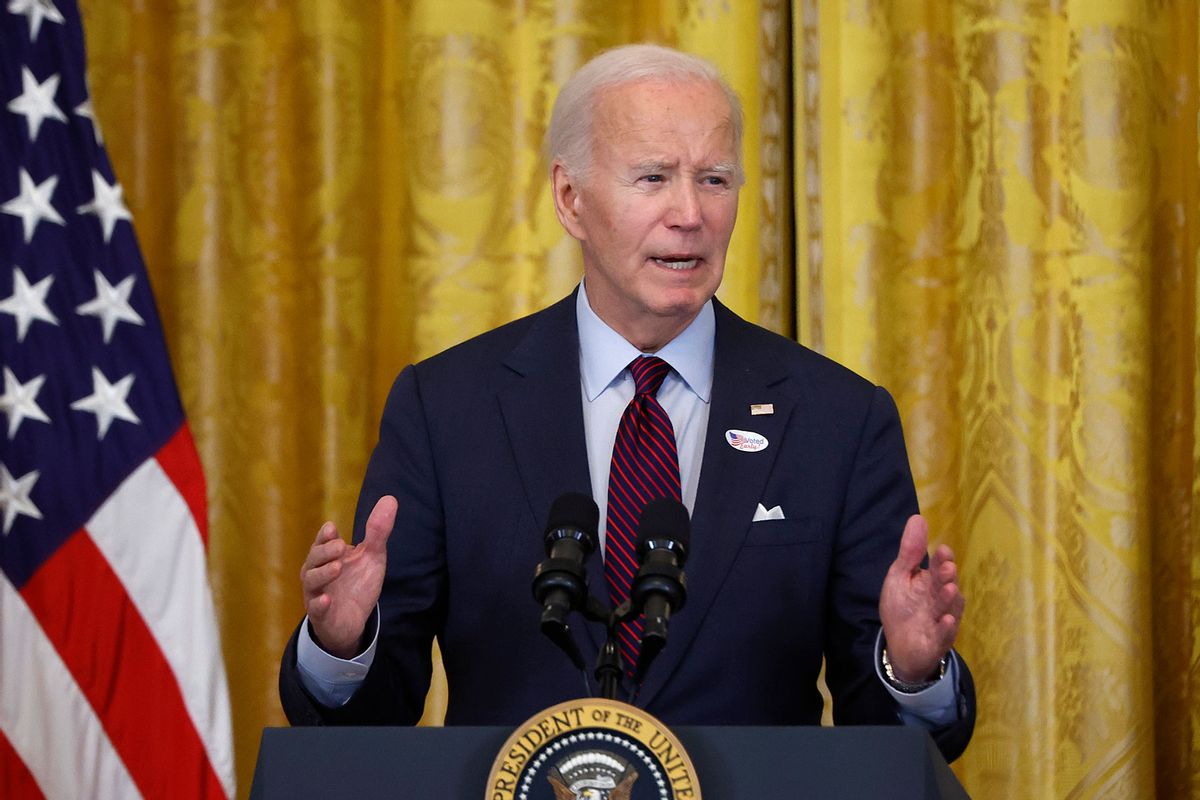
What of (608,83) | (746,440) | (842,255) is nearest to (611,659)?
(746,440)

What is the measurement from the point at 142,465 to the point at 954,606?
186 centimetres

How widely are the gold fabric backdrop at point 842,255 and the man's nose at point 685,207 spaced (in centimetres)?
128

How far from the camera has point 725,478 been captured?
7.25 ft

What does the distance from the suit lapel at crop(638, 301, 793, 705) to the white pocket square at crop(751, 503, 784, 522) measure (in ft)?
0.04

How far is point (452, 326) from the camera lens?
143 inches

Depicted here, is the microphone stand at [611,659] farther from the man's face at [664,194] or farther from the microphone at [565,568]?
the man's face at [664,194]

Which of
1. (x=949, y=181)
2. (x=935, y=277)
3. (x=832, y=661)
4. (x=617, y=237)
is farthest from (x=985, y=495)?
(x=617, y=237)

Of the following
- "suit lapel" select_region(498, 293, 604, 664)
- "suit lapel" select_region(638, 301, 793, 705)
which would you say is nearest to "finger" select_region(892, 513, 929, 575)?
"suit lapel" select_region(638, 301, 793, 705)

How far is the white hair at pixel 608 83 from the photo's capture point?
7.58 feet

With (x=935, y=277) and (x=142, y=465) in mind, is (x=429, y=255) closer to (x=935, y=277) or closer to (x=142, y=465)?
(x=142, y=465)

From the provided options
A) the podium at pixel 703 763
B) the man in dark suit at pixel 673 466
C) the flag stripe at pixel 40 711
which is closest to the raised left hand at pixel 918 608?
the podium at pixel 703 763

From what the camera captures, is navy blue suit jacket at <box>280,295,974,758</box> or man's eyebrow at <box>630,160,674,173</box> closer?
navy blue suit jacket at <box>280,295,974,758</box>

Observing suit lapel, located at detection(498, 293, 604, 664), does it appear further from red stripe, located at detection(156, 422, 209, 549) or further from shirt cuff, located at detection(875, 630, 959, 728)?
red stripe, located at detection(156, 422, 209, 549)

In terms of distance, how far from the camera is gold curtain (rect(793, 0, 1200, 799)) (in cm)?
337
